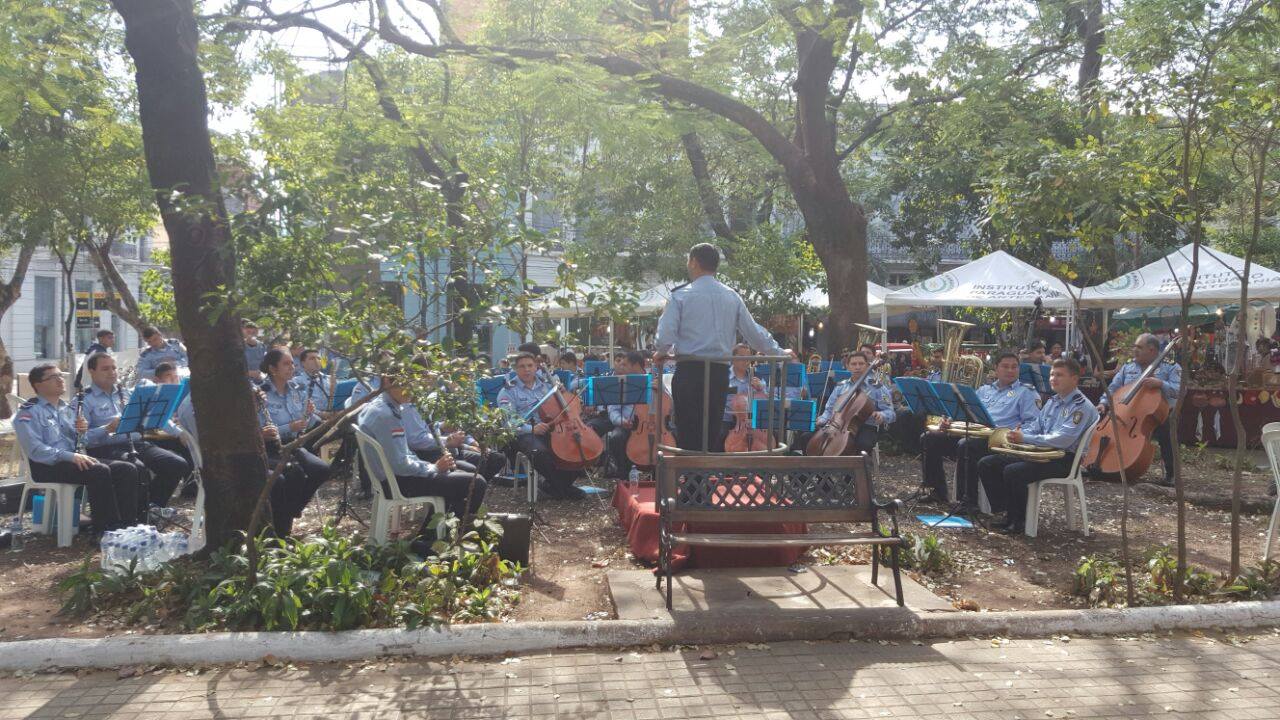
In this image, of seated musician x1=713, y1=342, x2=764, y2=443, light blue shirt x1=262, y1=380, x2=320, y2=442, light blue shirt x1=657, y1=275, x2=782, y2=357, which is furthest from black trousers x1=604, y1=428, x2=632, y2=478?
light blue shirt x1=262, y1=380, x2=320, y2=442

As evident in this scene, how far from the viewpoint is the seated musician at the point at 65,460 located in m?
6.84

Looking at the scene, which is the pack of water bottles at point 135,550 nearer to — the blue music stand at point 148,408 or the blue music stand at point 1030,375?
the blue music stand at point 148,408

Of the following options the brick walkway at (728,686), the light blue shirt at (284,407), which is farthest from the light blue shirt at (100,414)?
the brick walkway at (728,686)

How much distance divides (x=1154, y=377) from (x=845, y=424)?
108 inches

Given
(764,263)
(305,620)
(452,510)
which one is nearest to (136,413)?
(452,510)

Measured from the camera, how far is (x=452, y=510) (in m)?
6.42

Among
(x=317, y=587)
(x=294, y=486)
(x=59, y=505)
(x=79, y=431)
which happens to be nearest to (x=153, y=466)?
(x=79, y=431)

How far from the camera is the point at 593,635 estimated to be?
187 inches

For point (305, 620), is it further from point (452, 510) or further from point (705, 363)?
point (705, 363)

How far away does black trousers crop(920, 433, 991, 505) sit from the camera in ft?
26.7

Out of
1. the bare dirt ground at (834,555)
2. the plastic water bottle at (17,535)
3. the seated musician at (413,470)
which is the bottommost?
the plastic water bottle at (17,535)

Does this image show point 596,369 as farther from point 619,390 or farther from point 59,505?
point 59,505

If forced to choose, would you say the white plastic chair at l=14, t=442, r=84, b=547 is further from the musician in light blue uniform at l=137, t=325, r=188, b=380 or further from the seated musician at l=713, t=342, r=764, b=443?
the seated musician at l=713, t=342, r=764, b=443

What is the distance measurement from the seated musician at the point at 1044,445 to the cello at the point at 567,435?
3302mm
